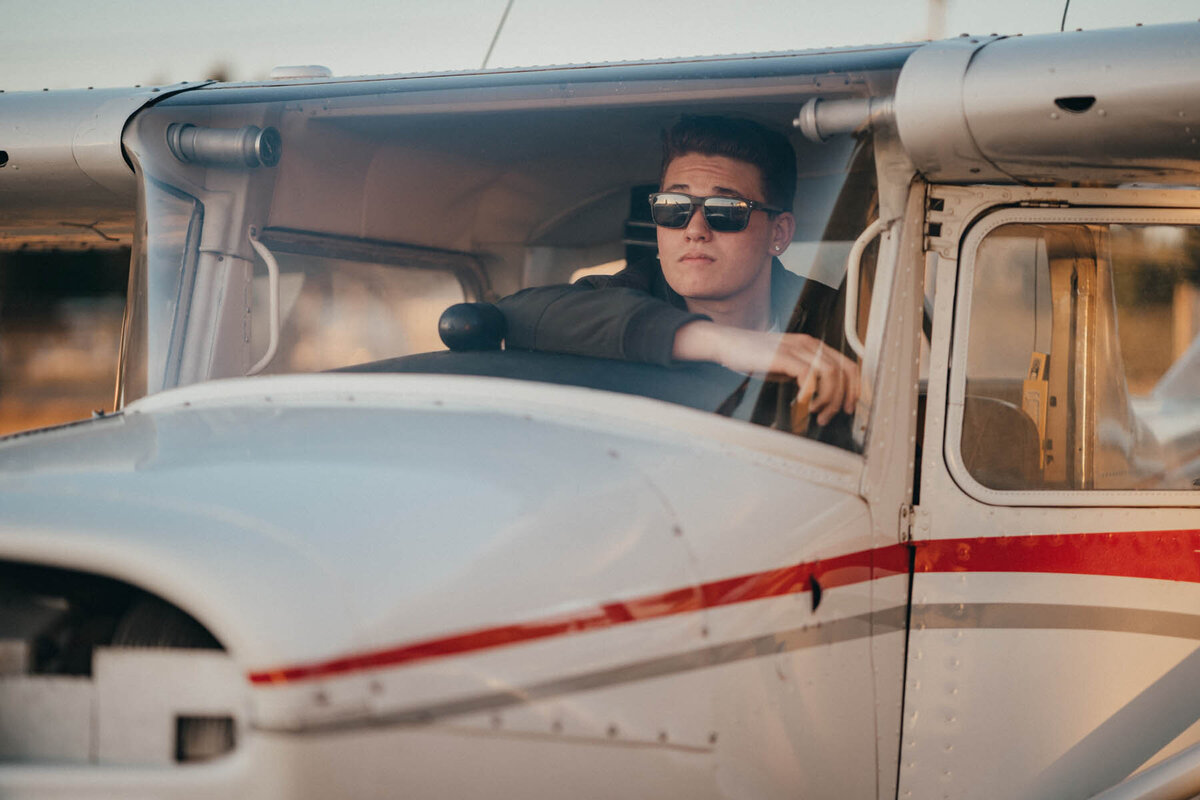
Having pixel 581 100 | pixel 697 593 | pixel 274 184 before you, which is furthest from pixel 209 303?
pixel 697 593

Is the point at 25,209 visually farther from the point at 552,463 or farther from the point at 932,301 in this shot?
the point at 932,301

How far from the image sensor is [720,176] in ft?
9.09

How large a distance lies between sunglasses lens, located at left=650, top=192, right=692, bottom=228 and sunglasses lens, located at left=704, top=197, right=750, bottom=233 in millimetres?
49

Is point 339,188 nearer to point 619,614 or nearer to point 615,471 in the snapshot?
point 615,471

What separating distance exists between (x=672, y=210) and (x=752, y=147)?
0.26m

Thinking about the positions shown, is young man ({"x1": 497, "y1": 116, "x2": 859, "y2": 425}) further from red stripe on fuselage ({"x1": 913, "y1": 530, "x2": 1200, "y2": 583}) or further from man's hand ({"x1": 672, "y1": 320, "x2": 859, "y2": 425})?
red stripe on fuselage ({"x1": 913, "y1": 530, "x2": 1200, "y2": 583})

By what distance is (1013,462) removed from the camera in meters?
2.66

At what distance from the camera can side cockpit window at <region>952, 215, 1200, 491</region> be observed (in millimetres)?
2652

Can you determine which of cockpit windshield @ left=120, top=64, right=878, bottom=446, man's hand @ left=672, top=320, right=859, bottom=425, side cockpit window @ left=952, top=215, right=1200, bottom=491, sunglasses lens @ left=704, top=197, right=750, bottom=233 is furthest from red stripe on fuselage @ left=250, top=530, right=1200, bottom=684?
sunglasses lens @ left=704, top=197, right=750, bottom=233

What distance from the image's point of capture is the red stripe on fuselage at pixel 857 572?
1.62m

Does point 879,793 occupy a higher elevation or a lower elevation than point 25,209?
lower

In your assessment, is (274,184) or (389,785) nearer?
(389,785)

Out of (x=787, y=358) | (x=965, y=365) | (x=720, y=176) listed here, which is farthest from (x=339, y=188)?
(x=965, y=365)

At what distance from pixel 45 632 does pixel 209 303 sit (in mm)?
1475
